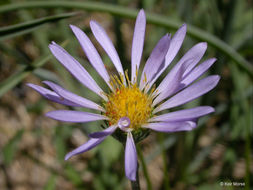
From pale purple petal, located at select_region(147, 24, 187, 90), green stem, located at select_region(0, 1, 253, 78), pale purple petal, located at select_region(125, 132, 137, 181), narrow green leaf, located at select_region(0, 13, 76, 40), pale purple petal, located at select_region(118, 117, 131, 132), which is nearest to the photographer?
pale purple petal, located at select_region(125, 132, 137, 181)

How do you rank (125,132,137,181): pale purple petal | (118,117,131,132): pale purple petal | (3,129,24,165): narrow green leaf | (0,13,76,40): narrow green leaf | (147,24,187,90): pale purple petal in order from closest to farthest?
(125,132,137,181): pale purple petal < (118,117,131,132): pale purple petal < (147,24,187,90): pale purple petal < (0,13,76,40): narrow green leaf < (3,129,24,165): narrow green leaf

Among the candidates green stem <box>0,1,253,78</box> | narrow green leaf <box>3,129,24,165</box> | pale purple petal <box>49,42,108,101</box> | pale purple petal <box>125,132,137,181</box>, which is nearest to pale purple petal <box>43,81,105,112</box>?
pale purple petal <box>49,42,108,101</box>

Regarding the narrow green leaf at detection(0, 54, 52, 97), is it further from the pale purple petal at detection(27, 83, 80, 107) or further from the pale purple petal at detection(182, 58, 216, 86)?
the pale purple petal at detection(182, 58, 216, 86)

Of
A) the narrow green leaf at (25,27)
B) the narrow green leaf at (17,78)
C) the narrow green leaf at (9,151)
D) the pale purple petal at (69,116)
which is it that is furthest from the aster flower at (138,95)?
the narrow green leaf at (9,151)

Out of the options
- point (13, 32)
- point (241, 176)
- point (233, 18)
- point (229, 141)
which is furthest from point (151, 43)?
point (13, 32)

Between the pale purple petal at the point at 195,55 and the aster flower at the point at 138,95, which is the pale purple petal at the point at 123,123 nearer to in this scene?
the aster flower at the point at 138,95

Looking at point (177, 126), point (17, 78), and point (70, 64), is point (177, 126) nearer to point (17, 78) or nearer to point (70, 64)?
point (70, 64)
